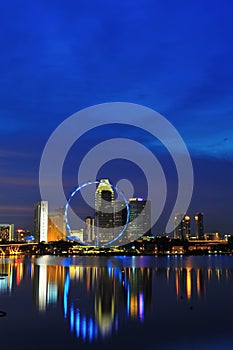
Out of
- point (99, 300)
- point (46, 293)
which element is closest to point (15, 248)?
point (46, 293)

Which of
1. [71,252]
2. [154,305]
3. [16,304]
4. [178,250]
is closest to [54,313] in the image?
[16,304]

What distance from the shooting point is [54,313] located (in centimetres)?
2100

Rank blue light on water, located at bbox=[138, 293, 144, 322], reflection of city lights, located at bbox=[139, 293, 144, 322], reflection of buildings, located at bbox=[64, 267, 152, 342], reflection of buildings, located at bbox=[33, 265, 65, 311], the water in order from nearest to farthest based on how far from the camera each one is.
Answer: the water
reflection of buildings, located at bbox=[64, 267, 152, 342]
blue light on water, located at bbox=[138, 293, 144, 322]
reflection of city lights, located at bbox=[139, 293, 144, 322]
reflection of buildings, located at bbox=[33, 265, 65, 311]

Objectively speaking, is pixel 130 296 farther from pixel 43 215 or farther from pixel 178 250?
pixel 43 215

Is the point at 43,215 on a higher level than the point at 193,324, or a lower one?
higher

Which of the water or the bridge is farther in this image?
the bridge

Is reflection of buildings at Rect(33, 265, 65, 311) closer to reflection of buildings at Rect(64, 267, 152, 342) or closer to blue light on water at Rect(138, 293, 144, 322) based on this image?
reflection of buildings at Rect(64, 267, 152, 342)

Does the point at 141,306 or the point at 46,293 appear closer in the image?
the point at 141,306

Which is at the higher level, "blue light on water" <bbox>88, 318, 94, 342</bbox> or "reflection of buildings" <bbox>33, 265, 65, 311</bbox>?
"reflection of buildings" <bbox>33, 265, 65, 311</bbox>

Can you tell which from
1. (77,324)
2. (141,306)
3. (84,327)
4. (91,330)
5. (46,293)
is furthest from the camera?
(46,293)

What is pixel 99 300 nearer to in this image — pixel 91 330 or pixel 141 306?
pixel 141 306

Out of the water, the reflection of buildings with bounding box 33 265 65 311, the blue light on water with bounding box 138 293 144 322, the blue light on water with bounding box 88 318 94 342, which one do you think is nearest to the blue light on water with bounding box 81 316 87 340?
the water

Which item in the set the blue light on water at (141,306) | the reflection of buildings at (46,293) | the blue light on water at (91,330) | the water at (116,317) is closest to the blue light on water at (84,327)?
the water at (116,317)

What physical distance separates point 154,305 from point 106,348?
9.25 m
